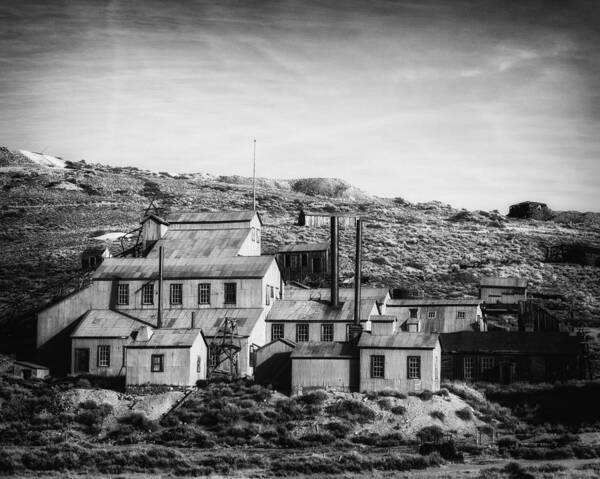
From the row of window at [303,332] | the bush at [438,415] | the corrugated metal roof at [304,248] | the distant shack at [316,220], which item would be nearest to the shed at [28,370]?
the row of window at [303,332]

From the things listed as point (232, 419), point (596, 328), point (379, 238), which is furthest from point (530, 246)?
point (232, 419)

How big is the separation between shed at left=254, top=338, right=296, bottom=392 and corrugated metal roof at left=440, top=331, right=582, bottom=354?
971 cm

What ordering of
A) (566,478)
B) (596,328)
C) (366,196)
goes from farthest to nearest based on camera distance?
Result: (366,196) → (596,328) → (566,478)

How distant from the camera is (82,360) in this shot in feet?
176

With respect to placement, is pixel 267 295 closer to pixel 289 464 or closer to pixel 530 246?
pixel 289 464

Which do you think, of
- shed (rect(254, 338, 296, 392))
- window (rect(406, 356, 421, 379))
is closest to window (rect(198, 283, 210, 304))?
shed (rect(254, 338, 296, 392))

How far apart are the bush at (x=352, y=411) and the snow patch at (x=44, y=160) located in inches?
4320

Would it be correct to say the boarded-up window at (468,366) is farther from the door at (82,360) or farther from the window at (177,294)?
the door at (82,360)

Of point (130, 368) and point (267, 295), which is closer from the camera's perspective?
point (130, 368)

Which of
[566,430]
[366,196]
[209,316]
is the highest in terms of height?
[366,196]

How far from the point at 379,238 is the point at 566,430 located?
55029 mm

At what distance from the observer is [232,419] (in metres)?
44.4

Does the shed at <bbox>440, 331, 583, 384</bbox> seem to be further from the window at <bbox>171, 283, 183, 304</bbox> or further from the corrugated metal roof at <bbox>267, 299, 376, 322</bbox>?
the window at <bbox>171, 283, 183, 304</bbox>

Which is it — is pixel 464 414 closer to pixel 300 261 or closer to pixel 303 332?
pixel 303 332
